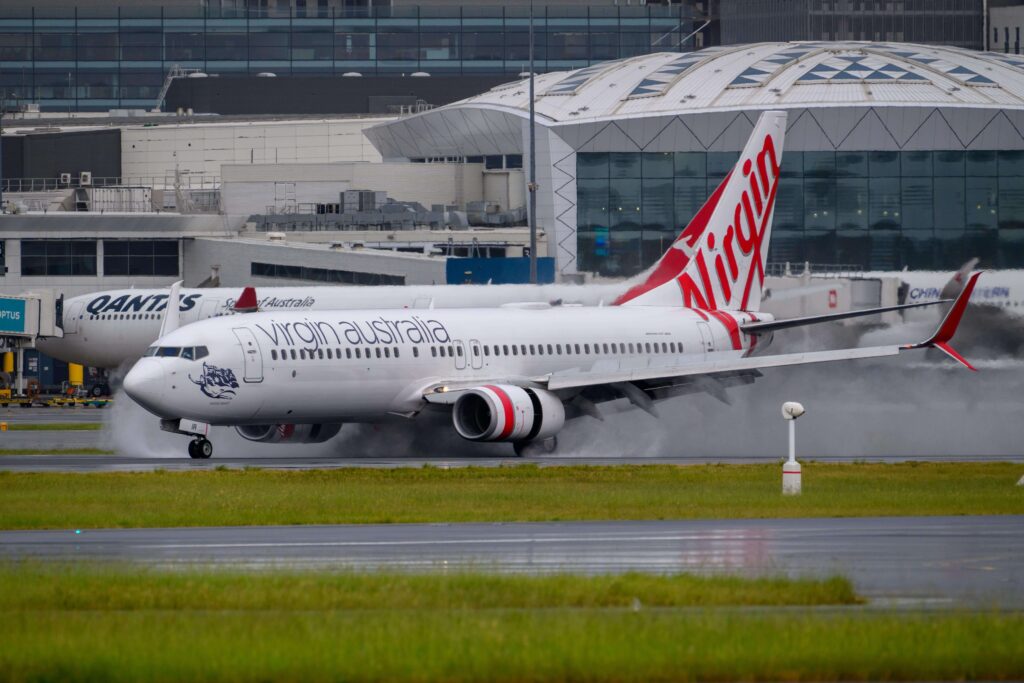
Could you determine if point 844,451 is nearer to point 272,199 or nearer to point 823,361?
point 823,361

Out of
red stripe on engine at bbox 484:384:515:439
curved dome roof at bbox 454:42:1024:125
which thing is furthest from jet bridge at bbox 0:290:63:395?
red stripe on engine at bbox 484:384:515:439

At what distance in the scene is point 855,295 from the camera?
241 ft

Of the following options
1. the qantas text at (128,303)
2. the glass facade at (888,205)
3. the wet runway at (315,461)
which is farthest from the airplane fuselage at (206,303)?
the glass facade at (888,205)

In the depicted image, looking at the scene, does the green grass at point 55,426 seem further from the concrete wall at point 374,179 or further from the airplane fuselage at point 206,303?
the concrete wall at point 374,179

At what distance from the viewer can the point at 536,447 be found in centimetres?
4566

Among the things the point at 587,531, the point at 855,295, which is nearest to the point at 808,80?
the point at 855,295

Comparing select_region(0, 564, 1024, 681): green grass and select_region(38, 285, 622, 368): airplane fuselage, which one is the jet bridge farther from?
select_region(0, 564, 1024, 681): green grass

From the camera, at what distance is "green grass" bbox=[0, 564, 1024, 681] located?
559 inches

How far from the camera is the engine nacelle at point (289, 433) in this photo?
1770 inches

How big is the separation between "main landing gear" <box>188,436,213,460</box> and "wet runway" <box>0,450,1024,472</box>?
196 millimetres

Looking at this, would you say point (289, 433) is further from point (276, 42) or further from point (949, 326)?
point (276, 42)

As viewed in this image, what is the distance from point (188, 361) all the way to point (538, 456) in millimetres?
8895

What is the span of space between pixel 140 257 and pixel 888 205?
3992 centimetres

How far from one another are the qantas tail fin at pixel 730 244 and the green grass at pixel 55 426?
17.7 meters
